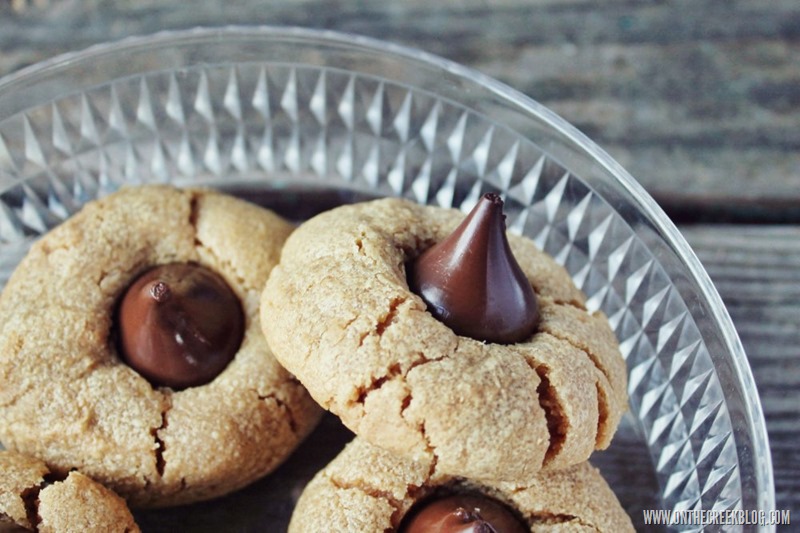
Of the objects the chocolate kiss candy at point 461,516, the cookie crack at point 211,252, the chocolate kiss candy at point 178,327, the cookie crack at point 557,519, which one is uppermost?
the cookie crack at point 211,252

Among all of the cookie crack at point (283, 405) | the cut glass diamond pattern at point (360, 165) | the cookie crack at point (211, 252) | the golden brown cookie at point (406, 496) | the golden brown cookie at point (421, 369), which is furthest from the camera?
the cut glass diamond pattern at point (360, 165)

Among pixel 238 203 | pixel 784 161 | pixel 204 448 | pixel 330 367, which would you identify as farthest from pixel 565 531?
pixel 784 161

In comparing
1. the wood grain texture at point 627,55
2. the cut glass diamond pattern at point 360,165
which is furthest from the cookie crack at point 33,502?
the wood grain texture at point 627,55

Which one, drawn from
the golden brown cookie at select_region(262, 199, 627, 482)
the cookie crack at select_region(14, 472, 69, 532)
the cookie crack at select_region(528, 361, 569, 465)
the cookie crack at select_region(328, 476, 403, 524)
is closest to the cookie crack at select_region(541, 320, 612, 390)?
the golden brown cookie at select_region(262, 199, 627, 482)

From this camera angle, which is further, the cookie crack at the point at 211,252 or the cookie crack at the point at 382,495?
the cookie crack at the point at 211,252

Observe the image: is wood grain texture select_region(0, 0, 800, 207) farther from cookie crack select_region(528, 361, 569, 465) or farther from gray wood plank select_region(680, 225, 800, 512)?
cookie crack select_region(528, 361, 569, 465)

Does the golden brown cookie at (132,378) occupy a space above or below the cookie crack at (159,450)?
above

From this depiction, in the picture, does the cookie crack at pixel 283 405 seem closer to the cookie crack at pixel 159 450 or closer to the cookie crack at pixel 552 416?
the cookie crack at pixel 159 450

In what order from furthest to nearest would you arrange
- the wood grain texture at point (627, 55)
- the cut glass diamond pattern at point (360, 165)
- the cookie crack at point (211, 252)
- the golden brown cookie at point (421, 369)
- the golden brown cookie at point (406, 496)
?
the wood grain texture at point (627, 55) < the cut glass diamond pattern at point (360, 165) < the cookie crack at point (211, 252) < the golden brown cookie at point (406, 496) < the golden brown cookie at point (421, 369)

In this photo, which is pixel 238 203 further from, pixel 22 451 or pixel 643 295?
pixel 643 295
